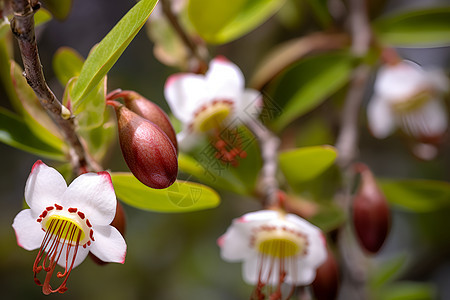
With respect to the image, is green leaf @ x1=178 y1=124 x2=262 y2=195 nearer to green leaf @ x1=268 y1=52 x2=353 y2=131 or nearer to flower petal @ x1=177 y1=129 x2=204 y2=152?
flower petal @ x1=177 y1=129 x2=204 y2=152

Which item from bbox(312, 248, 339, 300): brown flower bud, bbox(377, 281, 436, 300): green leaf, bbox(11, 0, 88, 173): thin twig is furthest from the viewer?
bbox(377, 281, 436, 300): green leaf

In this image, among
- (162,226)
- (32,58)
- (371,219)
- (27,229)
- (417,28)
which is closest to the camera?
(32,58)

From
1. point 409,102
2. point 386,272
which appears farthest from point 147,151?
point 386,272

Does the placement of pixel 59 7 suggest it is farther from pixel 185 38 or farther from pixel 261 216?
pixel 261 216

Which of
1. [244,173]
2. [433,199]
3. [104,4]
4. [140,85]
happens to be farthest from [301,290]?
[104,4]

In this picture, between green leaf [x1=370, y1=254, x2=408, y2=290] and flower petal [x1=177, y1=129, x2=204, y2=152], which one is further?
green leaf [x1=370, y1=254, x2=408, y2=290]

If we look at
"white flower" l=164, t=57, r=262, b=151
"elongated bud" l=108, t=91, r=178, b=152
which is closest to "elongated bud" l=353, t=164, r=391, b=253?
"white flower" l=164, t=57, r=262, b=151
